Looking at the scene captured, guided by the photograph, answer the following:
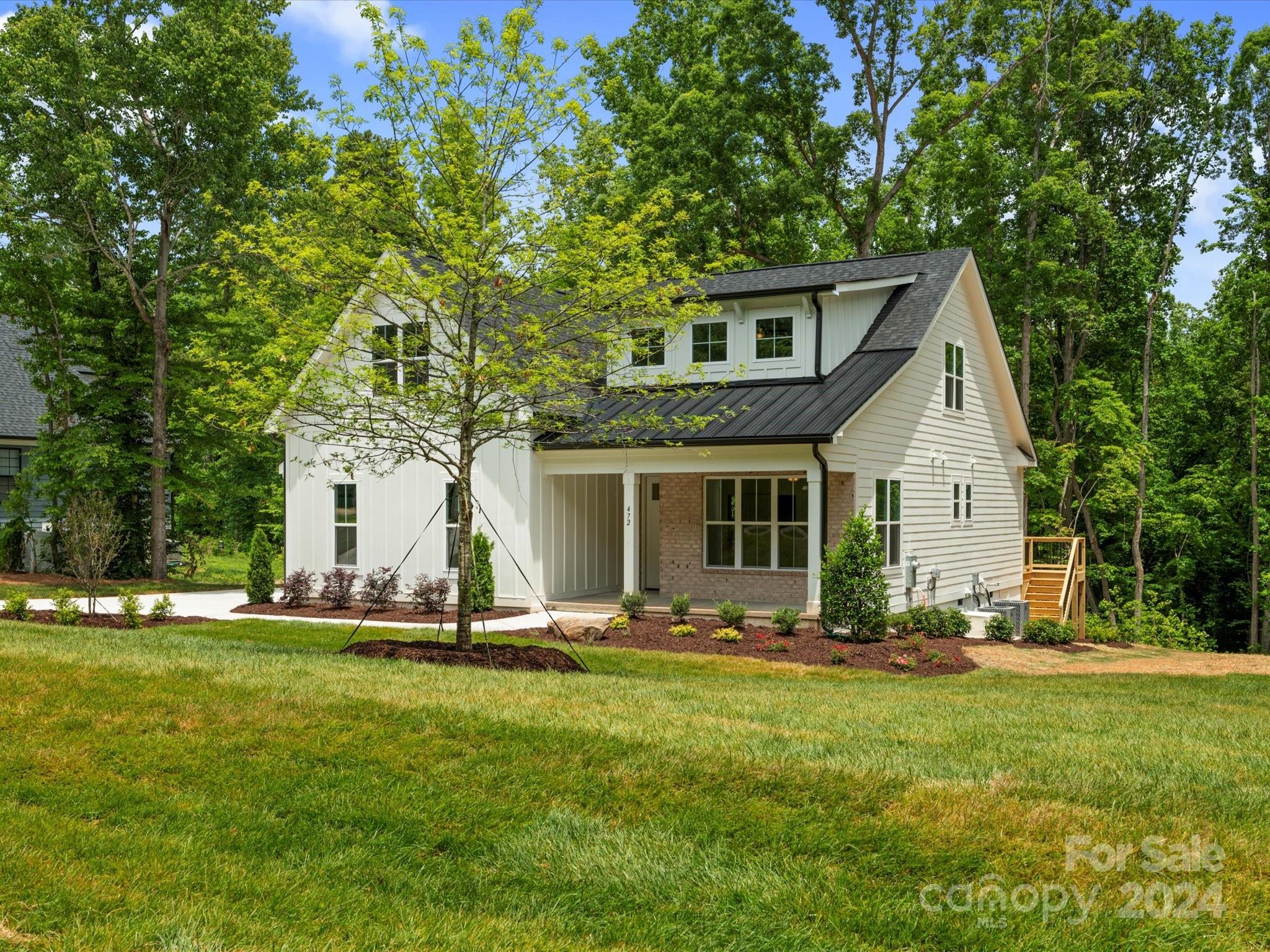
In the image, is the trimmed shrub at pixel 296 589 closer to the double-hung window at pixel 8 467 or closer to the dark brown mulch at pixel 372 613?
the dark brown mulch at pixel 372 613

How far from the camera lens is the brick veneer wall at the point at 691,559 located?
18969 millimetres

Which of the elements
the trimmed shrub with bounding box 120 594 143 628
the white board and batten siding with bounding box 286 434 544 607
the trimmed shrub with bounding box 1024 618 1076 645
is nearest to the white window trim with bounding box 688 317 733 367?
the white board and batten siding with bounding box 286 434 544 607

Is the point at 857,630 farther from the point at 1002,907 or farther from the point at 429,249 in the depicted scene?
the point at 1002,907

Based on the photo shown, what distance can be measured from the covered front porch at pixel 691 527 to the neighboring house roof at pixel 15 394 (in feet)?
60.3

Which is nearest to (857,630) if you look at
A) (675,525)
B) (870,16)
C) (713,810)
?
(675,525)

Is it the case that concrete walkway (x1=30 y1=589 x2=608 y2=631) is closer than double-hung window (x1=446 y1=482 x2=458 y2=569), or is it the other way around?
concrete walkway (x1=30 y1=589 x2=608 y2=631)

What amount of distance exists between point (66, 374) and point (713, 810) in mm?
25163

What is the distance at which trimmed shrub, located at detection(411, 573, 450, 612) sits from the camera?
18.2 metres

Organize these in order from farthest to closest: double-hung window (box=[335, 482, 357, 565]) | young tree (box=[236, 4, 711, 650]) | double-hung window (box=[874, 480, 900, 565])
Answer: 1. double-hung window (box=[335, 482, 357, 565])
2. double-hung window (box=[874, 480, 900, 565])
3. young tree (box=[236, 4, 711, 650])

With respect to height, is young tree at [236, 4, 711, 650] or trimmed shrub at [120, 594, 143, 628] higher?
young tree at [236, 4, 711, 650]

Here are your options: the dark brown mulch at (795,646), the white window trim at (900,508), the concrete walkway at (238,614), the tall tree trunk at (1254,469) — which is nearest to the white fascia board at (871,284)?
the white window trim at (900,508)

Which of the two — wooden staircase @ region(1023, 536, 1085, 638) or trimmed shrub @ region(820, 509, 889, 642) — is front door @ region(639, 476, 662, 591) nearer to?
trimmed shrub @ region(820, 509, 889, 642)

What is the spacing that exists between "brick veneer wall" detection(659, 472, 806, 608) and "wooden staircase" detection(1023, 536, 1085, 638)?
749cm

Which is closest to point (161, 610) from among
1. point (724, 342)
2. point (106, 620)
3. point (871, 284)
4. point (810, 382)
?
point (106, 620)
